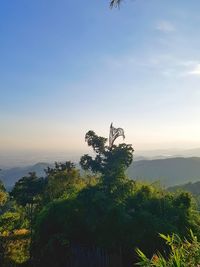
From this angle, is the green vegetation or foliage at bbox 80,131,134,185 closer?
the green vegetation

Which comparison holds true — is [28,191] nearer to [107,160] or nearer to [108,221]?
[107,160]

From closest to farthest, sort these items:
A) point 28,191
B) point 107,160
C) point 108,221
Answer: point 108,221, point 107,160, point 28,191

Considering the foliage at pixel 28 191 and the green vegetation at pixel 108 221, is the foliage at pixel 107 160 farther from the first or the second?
the foliage at pixel 28 191

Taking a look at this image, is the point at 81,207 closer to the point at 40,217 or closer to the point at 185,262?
the point at 40,217

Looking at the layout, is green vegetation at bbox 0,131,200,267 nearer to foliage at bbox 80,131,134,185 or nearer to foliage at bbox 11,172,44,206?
foliage at bbox 80,131,134,185

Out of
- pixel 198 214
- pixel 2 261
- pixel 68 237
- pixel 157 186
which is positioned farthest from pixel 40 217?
pixel 198 214

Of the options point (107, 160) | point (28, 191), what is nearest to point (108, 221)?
point (107, 160)

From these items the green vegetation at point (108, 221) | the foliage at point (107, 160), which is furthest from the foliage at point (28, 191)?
the foliage at point (107, 160)

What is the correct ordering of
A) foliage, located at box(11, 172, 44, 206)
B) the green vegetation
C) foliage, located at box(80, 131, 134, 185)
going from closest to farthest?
the green vegetation < foliage, located at box(80, 131, 134, 185) < foliage, located at box(11, 172, 44, 206)

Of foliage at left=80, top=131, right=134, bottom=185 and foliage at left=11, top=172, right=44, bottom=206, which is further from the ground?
foliage at left=80, top=131, right=134, bottom=185

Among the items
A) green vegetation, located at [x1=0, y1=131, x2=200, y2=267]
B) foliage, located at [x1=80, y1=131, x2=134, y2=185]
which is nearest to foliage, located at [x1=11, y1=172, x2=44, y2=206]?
green vegetation, located at [x1=0, y1=131, x2=200, y2=267]

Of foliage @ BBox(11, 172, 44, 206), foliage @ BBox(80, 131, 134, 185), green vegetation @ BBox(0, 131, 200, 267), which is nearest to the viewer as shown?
green vegetation @ BBox(0, 131, 200, 267)

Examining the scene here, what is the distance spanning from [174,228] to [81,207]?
4.72 m

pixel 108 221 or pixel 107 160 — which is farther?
pixel 107 160
